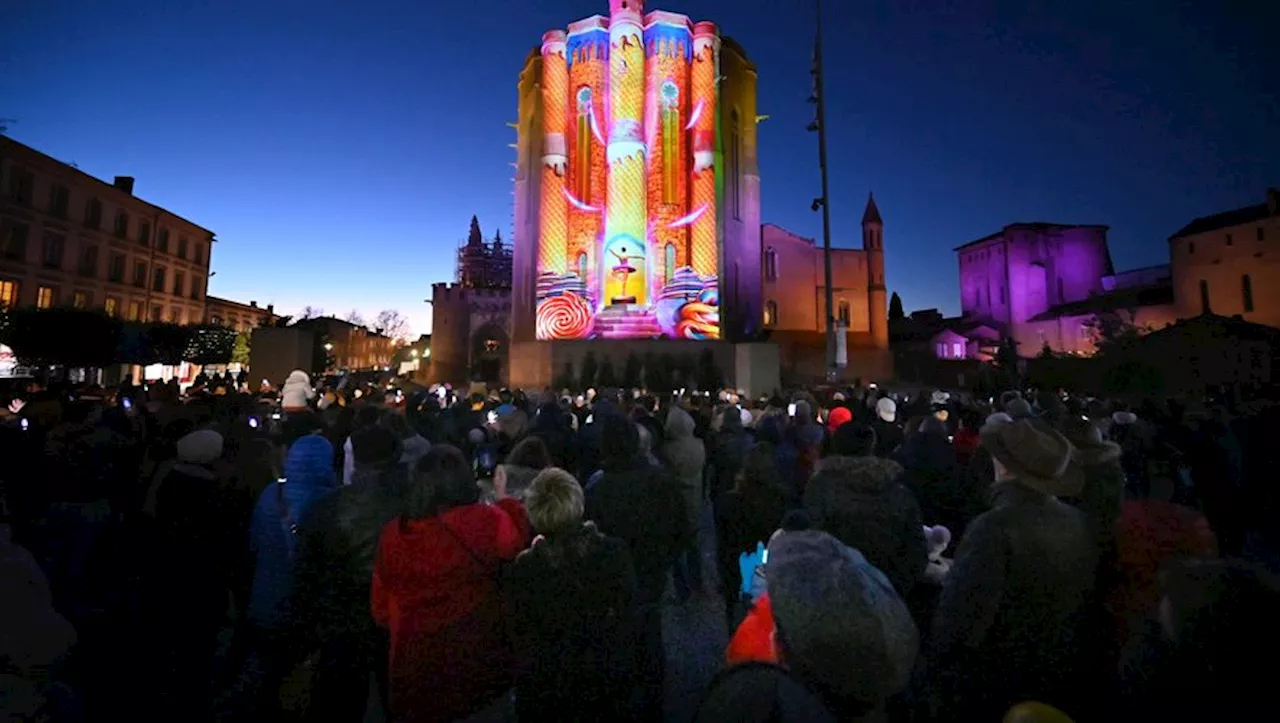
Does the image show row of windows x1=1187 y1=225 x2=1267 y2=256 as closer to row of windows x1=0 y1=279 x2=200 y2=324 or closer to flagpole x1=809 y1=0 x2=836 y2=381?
flagpole x1=809 y1=0 x2=836 y2=381

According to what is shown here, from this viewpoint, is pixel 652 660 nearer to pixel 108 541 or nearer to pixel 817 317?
pixel 108 541

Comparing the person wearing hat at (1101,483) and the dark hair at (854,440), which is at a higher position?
the dark hair at (854,440)

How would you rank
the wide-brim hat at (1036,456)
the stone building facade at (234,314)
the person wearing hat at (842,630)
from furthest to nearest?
the stone building facade at (234,314), the wide-brim hat at (1036,456), the person wearing hat at (842,630)

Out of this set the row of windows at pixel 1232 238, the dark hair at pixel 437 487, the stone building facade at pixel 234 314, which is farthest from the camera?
the stone building facade at pixel 234 314

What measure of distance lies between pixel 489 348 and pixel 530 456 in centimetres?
4751

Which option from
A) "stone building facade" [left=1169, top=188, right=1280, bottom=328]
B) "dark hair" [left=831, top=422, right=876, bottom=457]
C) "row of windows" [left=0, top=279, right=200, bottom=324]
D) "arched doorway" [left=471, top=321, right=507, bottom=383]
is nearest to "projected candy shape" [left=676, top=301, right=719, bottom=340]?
"arched doorway" [left=471, top=321, right=507, bottom=383]

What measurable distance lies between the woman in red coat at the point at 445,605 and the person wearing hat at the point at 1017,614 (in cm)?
197

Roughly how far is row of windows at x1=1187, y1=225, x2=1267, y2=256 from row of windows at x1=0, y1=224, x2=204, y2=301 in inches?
2642

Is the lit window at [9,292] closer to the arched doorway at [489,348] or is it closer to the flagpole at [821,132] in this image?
the arched doorway at [489,348]

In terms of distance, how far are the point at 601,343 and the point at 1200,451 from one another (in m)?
24.5

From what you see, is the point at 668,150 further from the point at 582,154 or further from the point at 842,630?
the point at 842,630

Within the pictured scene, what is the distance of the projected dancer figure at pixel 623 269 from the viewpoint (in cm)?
3216

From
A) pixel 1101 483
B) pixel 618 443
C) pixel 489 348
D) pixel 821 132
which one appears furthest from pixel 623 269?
pixel 1101 483

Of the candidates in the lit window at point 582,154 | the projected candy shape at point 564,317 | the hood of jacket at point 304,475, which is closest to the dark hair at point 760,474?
the hood of jacket at point 304,475
